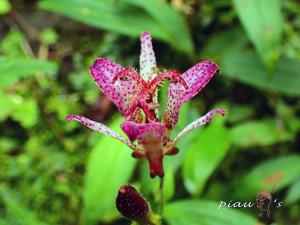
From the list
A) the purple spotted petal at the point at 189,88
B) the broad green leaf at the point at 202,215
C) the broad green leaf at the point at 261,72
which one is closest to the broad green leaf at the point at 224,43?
the broad green leaf at the point at 261,72

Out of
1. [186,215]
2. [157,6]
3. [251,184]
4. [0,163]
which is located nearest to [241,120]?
[251,184]

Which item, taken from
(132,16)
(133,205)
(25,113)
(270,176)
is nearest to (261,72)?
(270,176)

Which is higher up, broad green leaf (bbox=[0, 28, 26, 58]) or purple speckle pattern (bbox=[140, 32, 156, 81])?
purple speckle pattern (bbox=[140, 32, 156, 81])

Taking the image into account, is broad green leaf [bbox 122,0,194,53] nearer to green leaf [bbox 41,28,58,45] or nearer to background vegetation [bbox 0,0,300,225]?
background vegetation [bbox 0,0,300,225]

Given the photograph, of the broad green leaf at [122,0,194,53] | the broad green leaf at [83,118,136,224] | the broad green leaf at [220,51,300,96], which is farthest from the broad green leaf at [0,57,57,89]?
the broad green leaf at [220,51,300,96]

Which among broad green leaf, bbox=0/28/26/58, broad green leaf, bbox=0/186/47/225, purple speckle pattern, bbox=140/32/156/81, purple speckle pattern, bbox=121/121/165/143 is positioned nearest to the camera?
purple speckle pattern, bbox=121/121/165/143

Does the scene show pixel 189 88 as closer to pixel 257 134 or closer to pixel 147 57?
pixel 147 57

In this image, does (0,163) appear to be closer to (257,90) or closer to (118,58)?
(118,58)

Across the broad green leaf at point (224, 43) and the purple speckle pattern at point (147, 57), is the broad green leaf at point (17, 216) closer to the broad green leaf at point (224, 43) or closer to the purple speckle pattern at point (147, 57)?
the purple speckle pattern at point (147, 57)
